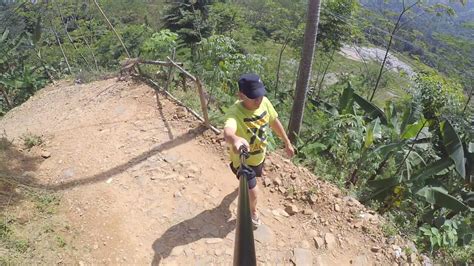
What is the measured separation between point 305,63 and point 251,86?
3.24m

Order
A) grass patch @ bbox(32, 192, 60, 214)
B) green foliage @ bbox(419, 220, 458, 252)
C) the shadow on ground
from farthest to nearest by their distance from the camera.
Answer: green foliage @ bbox(419, 220, 458, 252)
grass patch @ bbox(32, 192, 60, 214)
the shadow on ground

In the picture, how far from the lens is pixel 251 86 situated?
3.00 meters

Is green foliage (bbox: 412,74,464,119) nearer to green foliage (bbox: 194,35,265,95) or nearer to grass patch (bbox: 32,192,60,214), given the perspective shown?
green foliage (bbox: 194,35,265,95)

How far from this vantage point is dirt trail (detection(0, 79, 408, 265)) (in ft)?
11.7

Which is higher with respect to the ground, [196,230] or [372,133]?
[372,133]

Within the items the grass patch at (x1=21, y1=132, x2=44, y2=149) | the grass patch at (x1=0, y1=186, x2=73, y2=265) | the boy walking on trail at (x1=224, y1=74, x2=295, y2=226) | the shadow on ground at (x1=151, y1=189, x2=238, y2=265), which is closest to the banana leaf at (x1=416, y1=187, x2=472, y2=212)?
the boy walking on trail at (x1=224, y1=74, x2=295, y2=226)

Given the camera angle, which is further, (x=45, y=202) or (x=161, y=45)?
(x=161, y=45)

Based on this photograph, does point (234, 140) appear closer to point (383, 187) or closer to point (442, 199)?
point (383, 187)

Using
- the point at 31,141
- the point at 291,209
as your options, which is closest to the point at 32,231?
the point at 31,141

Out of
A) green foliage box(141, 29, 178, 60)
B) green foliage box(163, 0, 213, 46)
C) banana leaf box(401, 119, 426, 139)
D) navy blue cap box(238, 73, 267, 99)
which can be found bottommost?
green foliage box(163, 0, 213, 46)

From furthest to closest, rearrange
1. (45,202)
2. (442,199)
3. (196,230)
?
(442,199) < (45,202) < (196,230)

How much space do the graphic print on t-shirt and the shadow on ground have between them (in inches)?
38.3

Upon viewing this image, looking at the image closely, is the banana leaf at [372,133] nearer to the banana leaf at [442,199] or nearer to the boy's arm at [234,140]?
the banana leaf at [442,199]

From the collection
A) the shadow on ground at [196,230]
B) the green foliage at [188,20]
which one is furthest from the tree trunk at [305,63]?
the green foliage at [188,20]
